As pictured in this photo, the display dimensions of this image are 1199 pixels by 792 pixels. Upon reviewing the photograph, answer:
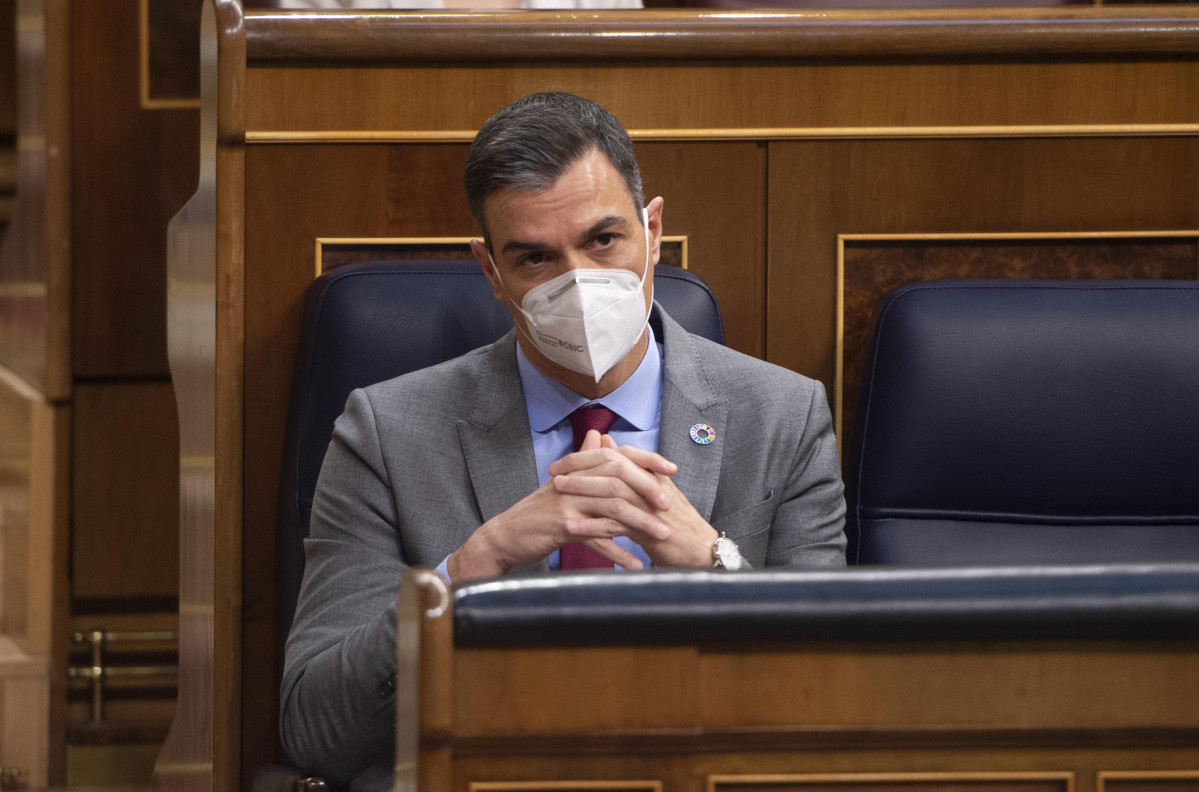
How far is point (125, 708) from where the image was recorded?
142cm

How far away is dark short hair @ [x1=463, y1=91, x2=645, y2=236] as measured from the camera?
78 centimetres

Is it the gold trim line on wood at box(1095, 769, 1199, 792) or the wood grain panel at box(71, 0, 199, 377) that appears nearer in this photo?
the gold trim line on wood at box(1095, 769, 1199, 792)

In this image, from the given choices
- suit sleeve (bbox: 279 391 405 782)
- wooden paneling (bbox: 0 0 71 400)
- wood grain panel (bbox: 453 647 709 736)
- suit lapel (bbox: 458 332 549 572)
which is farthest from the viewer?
wooden paneling (bbox: 0 0 71 400)

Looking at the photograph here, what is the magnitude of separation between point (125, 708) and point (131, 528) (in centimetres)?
21

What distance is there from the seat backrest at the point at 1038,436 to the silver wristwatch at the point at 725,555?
0.17 meters

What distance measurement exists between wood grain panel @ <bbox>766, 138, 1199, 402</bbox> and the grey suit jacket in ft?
0.53

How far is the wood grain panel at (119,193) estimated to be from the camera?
1376 mm

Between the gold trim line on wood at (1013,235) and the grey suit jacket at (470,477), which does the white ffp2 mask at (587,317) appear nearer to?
the grey suit jacket at (470,477)

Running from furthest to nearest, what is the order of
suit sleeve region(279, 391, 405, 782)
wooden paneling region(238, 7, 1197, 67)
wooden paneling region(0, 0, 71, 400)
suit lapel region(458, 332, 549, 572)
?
wooden paneling region(0, 0, 71, 400)
wooden paneling region(238, 7, 1197, 67)
suit lapel region(458, 332, 549, 572)
suit sleeve region(279, 391, 405, 782)

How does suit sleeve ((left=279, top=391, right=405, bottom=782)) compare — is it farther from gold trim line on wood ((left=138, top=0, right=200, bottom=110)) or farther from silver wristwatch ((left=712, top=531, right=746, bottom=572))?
gold trim line on wood ((left=138, top=0, right=200, bottom=110))

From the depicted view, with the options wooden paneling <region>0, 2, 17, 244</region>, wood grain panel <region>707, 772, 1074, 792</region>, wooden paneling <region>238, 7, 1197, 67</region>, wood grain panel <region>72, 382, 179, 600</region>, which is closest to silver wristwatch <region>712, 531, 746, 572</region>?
wood grain panel <region>707, 772, 1074, 792</region>

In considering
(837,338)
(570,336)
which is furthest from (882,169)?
(570,336)

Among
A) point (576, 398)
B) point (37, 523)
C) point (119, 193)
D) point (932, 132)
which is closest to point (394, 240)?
point (576, 398)

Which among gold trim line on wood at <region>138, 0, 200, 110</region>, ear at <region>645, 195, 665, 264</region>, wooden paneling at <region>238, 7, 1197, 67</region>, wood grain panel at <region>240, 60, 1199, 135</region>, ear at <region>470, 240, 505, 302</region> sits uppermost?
gold trim line on wood at <region>138, 0, 200, 110</region>
